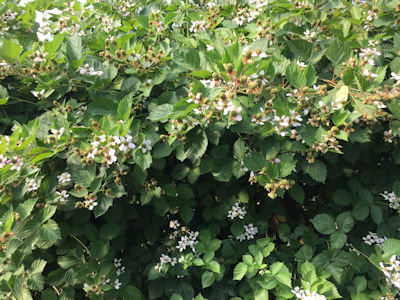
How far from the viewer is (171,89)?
5.82 ft

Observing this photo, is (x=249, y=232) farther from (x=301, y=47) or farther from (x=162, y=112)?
(x=301, y=47)

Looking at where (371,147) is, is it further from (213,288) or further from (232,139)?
(213,288)

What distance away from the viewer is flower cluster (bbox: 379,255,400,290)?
4.83 ft

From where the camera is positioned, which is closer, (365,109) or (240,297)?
(365,109)

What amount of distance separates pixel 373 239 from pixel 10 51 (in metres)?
2.33

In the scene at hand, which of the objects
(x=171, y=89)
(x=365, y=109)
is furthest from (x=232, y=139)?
(x=365, y=109)

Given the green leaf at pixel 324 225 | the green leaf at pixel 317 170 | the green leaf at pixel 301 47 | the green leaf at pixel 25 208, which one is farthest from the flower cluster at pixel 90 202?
A: the green leaf at pixel 301 47

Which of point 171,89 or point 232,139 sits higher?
point 171,89

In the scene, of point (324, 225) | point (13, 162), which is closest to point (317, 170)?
point (324, 225)

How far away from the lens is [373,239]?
1.84m

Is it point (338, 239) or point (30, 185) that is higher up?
point (30, 185)

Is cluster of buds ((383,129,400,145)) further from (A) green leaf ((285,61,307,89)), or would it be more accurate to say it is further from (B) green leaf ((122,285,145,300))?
(B) green leaf ((122,285,145,300))

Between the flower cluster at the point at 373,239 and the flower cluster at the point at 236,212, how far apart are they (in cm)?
75

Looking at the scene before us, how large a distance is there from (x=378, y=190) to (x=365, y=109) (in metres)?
0.73
